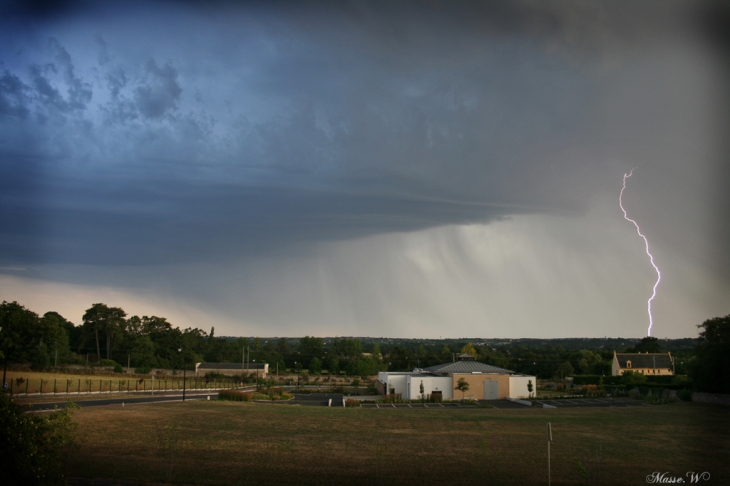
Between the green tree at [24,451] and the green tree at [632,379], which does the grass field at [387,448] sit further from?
the green tree at [632,379]

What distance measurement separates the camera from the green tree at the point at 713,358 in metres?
40.5

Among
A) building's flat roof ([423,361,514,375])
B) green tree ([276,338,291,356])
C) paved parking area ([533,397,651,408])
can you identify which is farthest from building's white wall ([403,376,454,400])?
green tree ([276,338,291,356])

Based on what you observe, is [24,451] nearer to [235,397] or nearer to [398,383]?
[235,397]

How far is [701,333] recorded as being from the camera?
148 feet

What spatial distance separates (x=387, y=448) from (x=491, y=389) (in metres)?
37.0

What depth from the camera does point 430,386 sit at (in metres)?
54.0

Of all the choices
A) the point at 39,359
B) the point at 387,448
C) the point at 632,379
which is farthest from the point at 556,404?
the point at 39,359

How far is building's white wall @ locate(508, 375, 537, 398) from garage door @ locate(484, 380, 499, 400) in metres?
1.61

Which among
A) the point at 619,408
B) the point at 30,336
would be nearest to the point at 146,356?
the point at 30,336

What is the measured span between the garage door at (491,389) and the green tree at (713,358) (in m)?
17.5

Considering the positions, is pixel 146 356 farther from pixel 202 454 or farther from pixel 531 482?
pixel 531 482

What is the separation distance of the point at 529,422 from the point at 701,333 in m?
24.4

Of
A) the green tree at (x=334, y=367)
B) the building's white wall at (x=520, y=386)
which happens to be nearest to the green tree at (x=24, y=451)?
the building's white wall at (x=520, y=386)

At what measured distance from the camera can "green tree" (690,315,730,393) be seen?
40.5 meters
